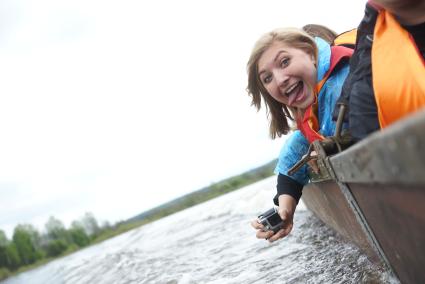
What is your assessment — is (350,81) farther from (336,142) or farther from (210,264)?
(210,264)

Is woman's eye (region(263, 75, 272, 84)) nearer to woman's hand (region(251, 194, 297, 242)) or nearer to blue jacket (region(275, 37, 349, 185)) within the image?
blue jacket (region(275, 37, 349, 185))

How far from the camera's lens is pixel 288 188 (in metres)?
4.14

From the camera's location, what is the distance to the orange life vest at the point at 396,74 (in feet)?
6.66

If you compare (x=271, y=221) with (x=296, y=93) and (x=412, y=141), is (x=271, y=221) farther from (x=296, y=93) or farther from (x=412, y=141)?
(x=412, y=141)

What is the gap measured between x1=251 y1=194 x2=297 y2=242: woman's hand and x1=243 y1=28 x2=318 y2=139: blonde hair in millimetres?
661

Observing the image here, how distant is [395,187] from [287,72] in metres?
2.12

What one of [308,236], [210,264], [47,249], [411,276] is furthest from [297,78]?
[47,249]

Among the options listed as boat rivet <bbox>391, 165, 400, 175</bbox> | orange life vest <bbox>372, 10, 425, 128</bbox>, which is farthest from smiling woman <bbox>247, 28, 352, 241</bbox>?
boat rivet <bbox>391, 165, 400, 175</bbox>

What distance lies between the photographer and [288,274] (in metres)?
5.29

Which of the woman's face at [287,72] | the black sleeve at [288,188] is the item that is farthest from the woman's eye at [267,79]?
A: the black sleeve at [288,188]

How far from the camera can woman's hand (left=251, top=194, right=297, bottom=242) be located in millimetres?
3523

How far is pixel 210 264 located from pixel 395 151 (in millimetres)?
7469

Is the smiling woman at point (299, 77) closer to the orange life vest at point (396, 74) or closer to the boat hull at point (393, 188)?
the boat hull at point (393, 188)

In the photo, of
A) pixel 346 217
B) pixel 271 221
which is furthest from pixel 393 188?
pixel 346 217
